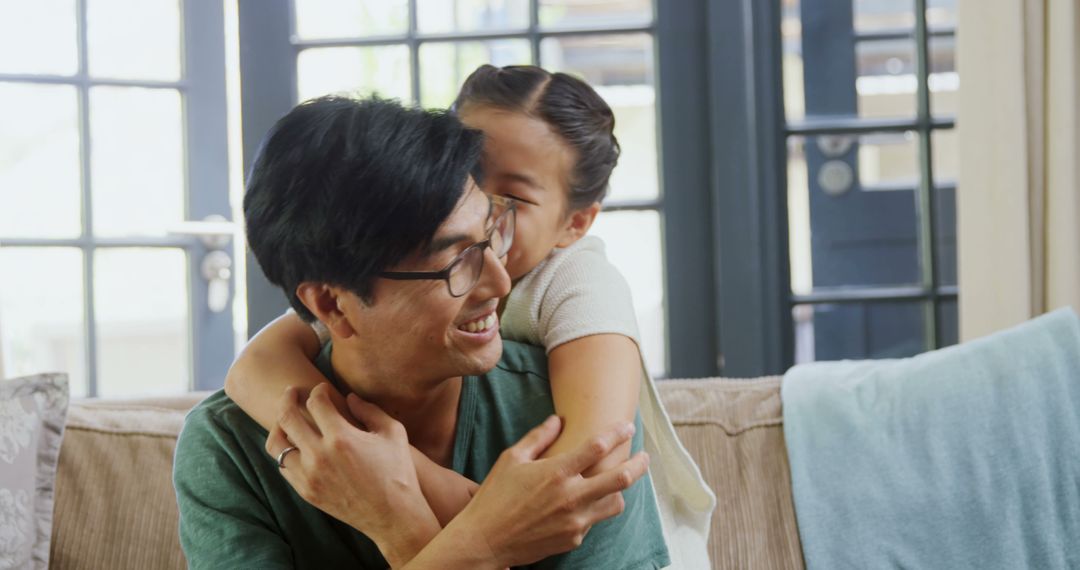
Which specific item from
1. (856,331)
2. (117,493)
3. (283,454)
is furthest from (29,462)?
(856,331)

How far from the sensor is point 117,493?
2.02 m

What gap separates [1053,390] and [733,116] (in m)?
1.19

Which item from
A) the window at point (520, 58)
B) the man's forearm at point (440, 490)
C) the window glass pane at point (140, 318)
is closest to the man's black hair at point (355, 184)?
the man's forearm at point (440, 490)


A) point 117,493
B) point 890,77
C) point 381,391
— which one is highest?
point 890,77

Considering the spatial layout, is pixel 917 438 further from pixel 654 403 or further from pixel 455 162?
pixel 455 162

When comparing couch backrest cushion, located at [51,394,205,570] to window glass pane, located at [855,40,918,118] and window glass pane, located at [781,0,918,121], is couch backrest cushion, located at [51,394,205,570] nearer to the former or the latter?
window glass pane, located at [781,0,918,121]

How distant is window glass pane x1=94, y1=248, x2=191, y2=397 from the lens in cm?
354

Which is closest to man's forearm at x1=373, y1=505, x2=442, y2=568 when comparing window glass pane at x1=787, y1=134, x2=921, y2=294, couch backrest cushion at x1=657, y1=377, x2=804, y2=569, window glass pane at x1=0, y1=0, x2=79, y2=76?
couch backrest cushion at x1=657, y1=377, x2=804, y2=569

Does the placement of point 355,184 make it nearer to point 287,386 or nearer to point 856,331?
point 287,386

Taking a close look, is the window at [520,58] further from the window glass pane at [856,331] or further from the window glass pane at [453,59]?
the window glass pane at [856,331]

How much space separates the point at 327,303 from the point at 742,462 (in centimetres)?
87

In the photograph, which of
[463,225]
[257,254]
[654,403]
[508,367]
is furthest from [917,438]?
[257,254]

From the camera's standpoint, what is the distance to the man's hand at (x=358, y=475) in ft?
4.37

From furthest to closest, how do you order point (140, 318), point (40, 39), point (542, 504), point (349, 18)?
point (140, 318), point (40, 39), point (349, 18), point (542, 504)
